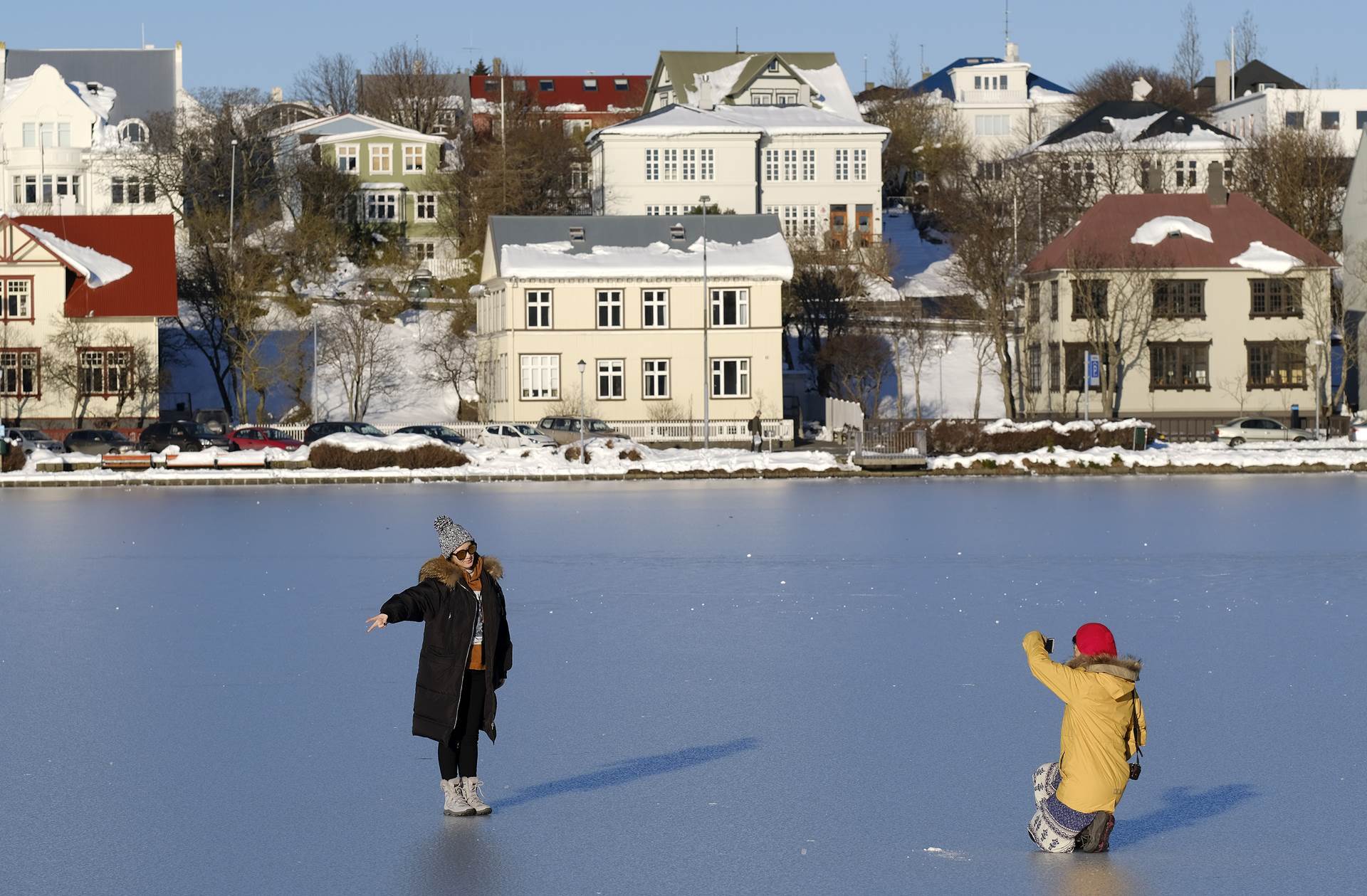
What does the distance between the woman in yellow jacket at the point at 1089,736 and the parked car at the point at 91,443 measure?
51049mm

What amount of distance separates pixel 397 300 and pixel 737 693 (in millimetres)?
65641

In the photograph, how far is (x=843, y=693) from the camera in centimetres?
1291

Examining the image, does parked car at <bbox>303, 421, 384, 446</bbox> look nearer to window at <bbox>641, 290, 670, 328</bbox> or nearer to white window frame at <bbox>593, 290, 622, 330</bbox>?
white window frame at <bbox>593, 290, 622, 330</bbox>

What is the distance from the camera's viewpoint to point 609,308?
64500mm

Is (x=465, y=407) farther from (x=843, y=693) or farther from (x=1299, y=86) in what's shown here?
(x=1299, y=86)

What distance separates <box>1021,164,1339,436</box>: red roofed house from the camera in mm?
65312

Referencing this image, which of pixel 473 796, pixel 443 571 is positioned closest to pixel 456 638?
pixel 443 571

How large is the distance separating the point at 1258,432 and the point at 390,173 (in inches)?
1843

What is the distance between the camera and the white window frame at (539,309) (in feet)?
211

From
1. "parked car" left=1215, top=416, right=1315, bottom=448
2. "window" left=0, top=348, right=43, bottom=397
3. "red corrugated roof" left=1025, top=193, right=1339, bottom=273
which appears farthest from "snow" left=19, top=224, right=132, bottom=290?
"parked car" left=1215, top=416, right=1315, bottom=448

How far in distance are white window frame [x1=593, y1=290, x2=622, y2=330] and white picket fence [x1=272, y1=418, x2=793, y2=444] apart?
3.54 m

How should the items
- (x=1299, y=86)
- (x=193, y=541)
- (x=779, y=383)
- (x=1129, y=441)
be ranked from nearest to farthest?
(x=193, y=541) < (x=1129, y=441) < (x=779, y=383) < (x=1299, y=86)

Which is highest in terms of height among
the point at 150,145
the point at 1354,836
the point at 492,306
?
the point at 150,145

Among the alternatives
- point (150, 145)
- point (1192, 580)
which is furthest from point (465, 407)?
point (1192, 580)
